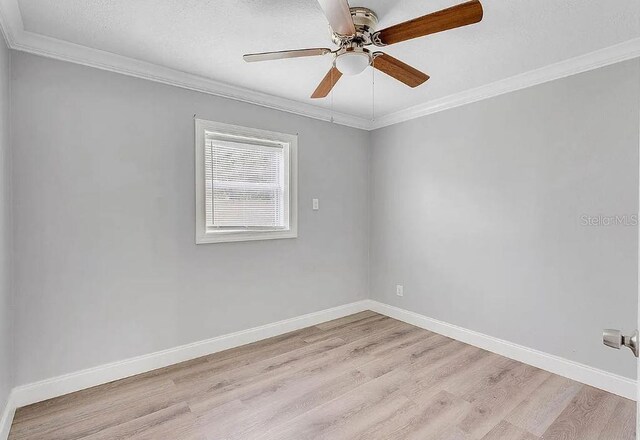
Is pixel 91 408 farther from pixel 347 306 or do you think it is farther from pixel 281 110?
pixel 281 110

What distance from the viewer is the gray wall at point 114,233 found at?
210cm

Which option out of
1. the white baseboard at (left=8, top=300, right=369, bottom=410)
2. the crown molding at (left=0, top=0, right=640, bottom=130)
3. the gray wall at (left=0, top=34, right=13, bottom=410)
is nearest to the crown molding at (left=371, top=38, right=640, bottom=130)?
the crown molding at (left=0, top=0, right=640, bottom=130)

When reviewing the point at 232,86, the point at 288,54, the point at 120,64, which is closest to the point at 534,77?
the point at 288,54

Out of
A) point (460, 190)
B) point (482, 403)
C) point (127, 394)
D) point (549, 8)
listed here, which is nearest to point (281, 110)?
point (460, 190)

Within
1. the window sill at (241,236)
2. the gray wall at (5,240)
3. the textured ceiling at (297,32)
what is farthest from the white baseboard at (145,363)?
the textured ceiling at (297,32)

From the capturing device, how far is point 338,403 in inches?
83.3

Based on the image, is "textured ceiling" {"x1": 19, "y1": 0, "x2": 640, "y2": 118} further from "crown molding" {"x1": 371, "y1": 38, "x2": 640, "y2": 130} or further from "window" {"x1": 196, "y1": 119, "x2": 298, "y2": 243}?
"window" {"x1": 196, "y1": 119, "x2": 298, "y2": 243}

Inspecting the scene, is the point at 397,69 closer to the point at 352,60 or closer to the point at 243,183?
the point at 352,60

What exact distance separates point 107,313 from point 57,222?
2.41ft

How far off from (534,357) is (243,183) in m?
2.93

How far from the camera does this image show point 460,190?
312 cm

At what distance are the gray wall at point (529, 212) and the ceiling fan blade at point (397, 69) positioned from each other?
1204 mm

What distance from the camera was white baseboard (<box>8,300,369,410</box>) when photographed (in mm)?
2111

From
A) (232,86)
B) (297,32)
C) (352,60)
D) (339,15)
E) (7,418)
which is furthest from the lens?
(232,86)
